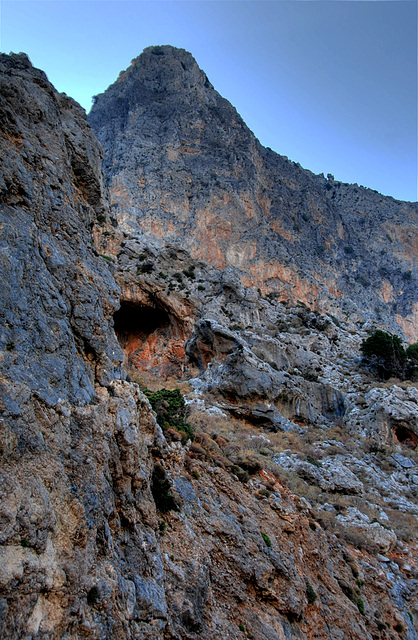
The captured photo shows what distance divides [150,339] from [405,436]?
68.9 feet

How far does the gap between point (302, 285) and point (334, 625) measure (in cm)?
4412

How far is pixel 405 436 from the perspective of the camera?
24.6 meters

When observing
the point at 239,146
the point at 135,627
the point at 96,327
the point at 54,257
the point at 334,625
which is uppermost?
the point at 239,146

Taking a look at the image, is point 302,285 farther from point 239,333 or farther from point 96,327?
point 96,327

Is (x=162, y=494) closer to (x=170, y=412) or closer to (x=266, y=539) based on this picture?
(x=266, y=539)

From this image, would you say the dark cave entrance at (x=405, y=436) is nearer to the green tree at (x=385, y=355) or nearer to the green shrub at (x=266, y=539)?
the green tree at (x=385, y=355)

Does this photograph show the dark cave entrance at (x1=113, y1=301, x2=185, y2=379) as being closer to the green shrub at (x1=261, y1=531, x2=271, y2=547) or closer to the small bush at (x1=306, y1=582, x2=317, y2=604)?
the green shrub at (x1=261, y1=531, x2=271, y2=547)

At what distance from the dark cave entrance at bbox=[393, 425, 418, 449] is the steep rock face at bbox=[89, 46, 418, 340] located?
25.9 meters

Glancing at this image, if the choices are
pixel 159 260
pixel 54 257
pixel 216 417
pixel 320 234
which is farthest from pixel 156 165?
pixel 54 257

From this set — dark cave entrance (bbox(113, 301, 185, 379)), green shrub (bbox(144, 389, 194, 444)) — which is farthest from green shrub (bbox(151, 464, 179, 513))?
dark cave entrance (bbox(113, 301, 185, 379))

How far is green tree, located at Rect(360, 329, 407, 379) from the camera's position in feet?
105

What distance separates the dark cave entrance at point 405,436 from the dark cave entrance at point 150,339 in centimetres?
1589

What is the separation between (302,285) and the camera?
51.3 m

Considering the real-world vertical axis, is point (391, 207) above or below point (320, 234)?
above
